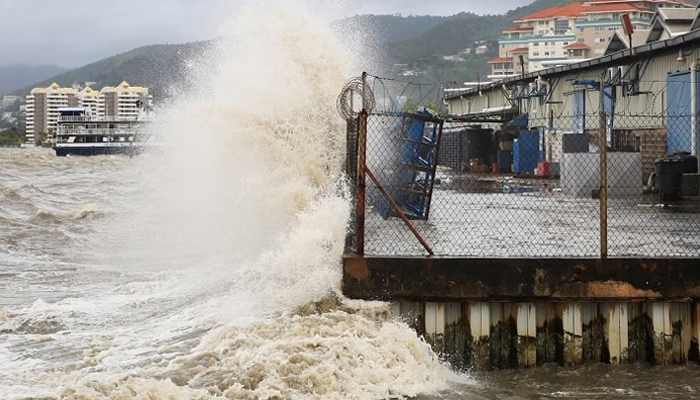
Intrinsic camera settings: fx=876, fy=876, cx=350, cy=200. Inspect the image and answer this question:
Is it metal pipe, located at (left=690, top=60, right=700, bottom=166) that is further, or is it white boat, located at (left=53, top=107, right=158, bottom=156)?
white boat, located at (left=53, top=107, right=158, bottom=156)

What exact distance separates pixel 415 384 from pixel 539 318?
197cm

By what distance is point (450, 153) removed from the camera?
46.2m

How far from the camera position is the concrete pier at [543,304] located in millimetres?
9672

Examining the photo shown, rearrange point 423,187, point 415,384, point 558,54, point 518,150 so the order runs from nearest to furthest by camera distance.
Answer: point 415,384
point 423,187
point 518,150
point 558,54

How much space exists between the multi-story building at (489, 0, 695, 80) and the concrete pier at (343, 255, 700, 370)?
379 feet

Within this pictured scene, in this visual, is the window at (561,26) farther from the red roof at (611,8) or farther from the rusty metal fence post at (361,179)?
the rusty metal fence post at (361,179)

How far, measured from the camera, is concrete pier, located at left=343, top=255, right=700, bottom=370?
967cm

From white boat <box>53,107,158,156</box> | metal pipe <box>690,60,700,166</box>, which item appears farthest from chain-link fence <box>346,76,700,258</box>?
white boat <box>53,107,158,156</box>

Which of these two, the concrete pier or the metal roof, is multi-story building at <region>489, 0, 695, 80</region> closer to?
the metal roof

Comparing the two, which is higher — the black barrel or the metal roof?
the metal roof

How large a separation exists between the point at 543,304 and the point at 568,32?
520ft

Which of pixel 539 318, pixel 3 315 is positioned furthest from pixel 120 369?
pixel 539 318

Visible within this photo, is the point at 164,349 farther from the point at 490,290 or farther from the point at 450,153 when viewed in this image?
the point at 450,153

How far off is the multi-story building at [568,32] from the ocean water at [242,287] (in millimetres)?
106016
